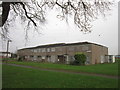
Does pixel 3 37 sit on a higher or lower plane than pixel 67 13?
lower

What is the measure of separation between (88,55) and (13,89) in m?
43.9

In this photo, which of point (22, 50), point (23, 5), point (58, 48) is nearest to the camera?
point (23, 5)

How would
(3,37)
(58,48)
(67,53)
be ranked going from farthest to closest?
(58,48) < (67,53) < (3,37)

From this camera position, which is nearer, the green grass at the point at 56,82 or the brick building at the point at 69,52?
the green grass at the point at 56,82

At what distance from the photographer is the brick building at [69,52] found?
5159 centimetres

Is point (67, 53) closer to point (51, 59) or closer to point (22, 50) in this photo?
point (51, 59)

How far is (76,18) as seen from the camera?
1102 cm

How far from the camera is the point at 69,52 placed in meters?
58.1

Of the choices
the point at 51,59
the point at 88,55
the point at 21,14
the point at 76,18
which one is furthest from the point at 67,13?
the point at 51,59

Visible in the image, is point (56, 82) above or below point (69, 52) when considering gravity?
below

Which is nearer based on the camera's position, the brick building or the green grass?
the green grass

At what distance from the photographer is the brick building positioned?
51.6 m

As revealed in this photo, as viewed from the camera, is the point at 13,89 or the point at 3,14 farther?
the point at 3,14

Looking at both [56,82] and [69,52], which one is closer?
[56,82]
